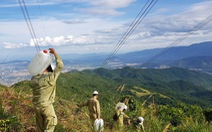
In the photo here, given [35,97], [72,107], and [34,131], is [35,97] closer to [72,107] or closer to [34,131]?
[34,131]

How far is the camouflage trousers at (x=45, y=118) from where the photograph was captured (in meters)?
4.84

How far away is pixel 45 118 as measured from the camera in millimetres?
4906

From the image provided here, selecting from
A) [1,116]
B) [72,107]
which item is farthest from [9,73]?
[72,107]

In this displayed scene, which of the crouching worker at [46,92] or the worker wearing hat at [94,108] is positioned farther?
the worker wearing hat at [94,108]

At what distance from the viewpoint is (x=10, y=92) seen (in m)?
7.69

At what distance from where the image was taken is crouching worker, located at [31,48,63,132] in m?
4.80

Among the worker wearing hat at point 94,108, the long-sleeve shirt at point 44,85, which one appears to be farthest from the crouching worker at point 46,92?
the worker wearing hat at point 94,108

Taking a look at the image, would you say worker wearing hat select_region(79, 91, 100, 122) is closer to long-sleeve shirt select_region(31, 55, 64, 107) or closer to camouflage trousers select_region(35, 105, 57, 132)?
camouflage trousers select_region(35, 105, 57, 132)

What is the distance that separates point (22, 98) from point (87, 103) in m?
1.64

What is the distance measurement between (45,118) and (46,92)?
44 cm

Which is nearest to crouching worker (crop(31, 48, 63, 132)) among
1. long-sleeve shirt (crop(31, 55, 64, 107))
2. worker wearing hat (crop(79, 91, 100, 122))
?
long-sleeve shirt (crop(31, 55, 64, 107))

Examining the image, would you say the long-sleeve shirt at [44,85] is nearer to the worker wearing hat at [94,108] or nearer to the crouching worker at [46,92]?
the crouching worker at [46,92]

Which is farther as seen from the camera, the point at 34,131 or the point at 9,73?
the point at 9,73

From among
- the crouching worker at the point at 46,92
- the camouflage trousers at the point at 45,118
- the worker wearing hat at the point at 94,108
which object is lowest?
the worker wearing hat at the point at 94,108
